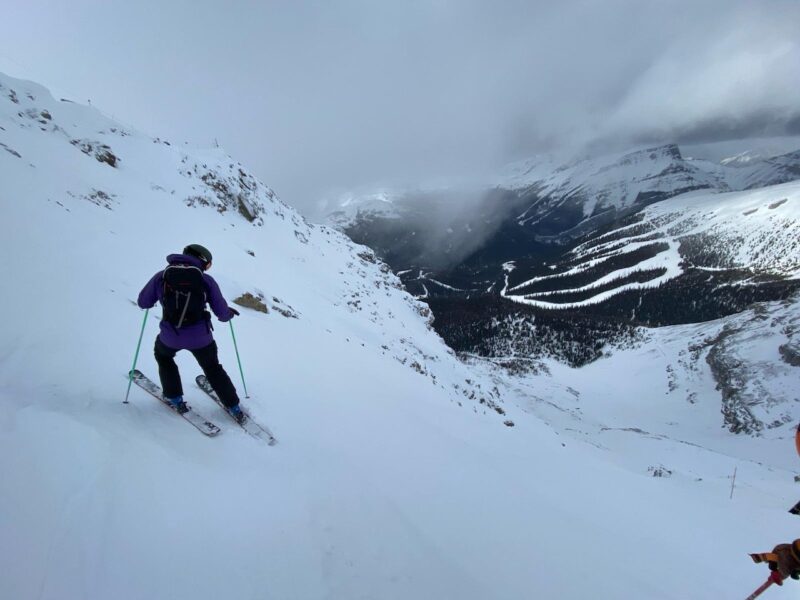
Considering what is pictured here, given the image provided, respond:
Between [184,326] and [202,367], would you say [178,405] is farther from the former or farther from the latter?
[184,326]

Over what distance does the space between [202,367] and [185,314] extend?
0.80 m

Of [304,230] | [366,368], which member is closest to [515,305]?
[304,230]

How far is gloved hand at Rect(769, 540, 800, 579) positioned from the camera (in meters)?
3.65

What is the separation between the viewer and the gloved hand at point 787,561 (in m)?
3.65

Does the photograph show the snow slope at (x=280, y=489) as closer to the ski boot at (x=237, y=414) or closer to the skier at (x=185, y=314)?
the ski boot at (x=237, y=414)

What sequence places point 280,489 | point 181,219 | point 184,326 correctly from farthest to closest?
point 181,219 → point 184,326 → point 280,489

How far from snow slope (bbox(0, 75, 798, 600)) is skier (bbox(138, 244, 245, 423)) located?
1.63 feet

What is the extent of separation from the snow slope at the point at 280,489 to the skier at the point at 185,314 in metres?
0.50

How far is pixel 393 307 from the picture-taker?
4438 centimetres

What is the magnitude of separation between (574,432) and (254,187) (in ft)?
149

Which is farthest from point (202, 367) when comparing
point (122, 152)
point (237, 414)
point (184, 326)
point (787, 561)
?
point (122, 152)

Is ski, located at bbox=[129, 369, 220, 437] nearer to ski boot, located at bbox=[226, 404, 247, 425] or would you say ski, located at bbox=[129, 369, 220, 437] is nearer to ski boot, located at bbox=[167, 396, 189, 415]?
ski boot, located at bbox=[167, 396, 189, 415]

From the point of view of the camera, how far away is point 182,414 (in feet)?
17.2

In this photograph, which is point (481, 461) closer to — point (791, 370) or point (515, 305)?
point (791, 370)
